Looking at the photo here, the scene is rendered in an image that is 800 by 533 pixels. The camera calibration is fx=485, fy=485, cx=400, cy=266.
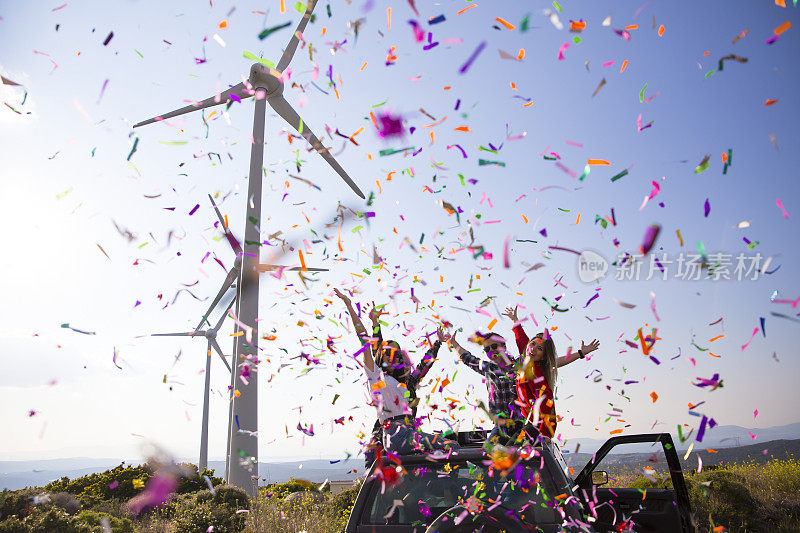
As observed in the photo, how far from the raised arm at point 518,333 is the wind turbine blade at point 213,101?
1315 cm

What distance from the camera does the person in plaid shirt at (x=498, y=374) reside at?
5.09 meters

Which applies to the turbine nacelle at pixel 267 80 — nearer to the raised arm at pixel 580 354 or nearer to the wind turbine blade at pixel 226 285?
the wind turbine blade at pixel 226 285

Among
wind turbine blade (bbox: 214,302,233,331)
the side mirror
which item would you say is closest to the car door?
the side mirror

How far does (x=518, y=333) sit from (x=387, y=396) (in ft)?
6.09

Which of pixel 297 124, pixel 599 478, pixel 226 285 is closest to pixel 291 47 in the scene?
pixel 297 124

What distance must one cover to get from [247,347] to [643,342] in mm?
10901

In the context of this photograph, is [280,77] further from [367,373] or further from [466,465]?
[466,465]

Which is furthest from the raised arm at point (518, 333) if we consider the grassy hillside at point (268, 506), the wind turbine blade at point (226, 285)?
the wind turbine blade at point (226, 285)

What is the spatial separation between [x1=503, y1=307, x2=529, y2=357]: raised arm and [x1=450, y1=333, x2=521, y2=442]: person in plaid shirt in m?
0.23

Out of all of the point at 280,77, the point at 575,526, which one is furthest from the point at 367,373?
the point at 280,77

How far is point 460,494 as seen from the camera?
3.31m

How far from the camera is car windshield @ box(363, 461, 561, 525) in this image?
123 inches

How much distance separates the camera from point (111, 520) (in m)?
11.2

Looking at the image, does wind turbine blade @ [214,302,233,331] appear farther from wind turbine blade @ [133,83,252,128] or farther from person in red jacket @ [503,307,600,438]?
person in red jacket @ [503,307,600,438]
